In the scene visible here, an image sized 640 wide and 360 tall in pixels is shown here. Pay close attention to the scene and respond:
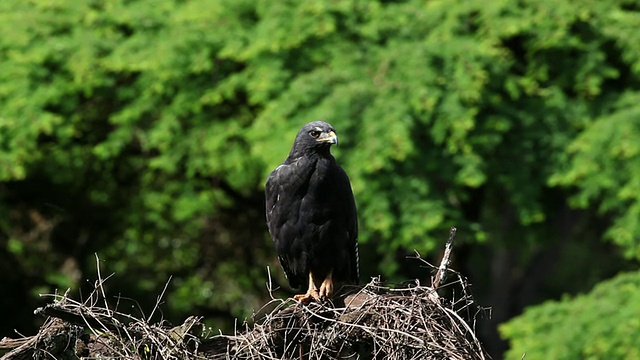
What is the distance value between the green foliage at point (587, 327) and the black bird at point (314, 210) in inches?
181

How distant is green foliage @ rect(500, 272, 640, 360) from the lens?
33.5 ft

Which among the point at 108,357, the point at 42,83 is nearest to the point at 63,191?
the point at 42,83

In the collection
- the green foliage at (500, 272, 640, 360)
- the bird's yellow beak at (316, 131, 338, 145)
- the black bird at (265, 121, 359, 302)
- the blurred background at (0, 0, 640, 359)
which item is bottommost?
the green foliage at (500, 272, 640, 360)

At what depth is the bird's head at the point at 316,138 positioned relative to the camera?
6.20 metres

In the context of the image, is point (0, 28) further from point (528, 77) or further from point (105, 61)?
point (528, 77)

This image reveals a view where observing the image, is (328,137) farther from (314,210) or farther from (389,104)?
(389,104)

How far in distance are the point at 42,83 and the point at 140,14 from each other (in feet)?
3.80

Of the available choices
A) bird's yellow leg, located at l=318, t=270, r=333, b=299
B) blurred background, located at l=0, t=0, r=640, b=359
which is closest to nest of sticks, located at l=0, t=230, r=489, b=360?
bird's yellow leg, located at l=318, t=270, r=333, b=299

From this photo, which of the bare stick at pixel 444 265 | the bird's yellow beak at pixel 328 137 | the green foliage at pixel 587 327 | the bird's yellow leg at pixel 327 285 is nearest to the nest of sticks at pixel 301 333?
the bare stick at pixel 444 265

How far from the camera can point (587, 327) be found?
10523mm

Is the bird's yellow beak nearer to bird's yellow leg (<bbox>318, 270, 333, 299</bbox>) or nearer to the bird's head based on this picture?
the bird's head

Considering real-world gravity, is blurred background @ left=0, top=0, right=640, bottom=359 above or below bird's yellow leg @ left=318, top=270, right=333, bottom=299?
below

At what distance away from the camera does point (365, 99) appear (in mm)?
10078

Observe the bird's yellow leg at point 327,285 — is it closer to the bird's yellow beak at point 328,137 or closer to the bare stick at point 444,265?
the bird's yellow beak at point 328,137
